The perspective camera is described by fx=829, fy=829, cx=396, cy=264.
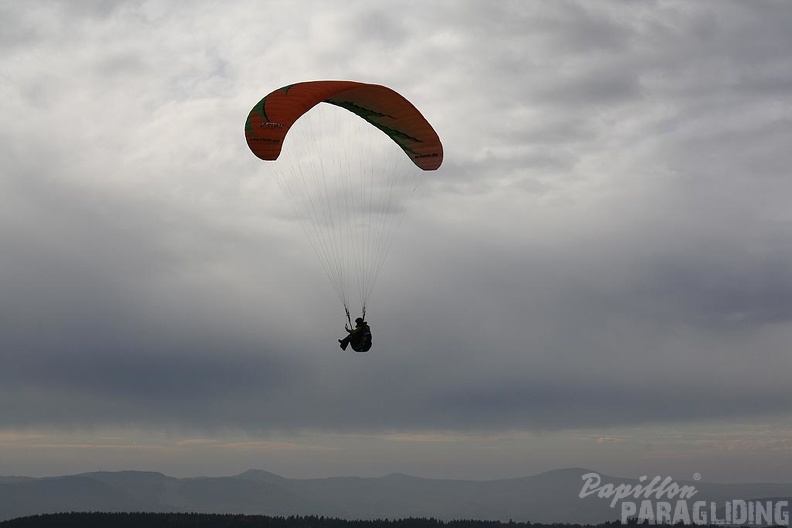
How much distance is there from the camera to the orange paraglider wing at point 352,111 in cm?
4175

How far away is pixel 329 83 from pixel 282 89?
8.60 feet

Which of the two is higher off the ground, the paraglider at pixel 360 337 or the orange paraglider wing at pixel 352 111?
the orange paraglider wing at pixel 352 111

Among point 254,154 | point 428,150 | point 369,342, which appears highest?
point 428,150

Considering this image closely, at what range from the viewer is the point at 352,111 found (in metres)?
48.8

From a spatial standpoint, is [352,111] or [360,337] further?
[352,111]

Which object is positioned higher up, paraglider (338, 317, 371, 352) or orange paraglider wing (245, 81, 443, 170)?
orange paraglider wing (245, 81, 443, 170)

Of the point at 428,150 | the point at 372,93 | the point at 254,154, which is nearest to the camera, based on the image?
the point at 254,154

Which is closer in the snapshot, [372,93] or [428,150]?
[372,93]

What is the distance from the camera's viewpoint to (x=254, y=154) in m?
42.1

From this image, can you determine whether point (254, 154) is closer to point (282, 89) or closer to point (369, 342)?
point (282, 89)

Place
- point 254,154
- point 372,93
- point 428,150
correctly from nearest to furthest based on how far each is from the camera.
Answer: point 254,154, point 372,93, point 428,150

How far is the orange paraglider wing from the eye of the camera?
4175cm

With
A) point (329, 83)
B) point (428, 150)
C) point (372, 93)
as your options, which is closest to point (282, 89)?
point (329, 83)

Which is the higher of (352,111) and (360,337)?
(352,111)
